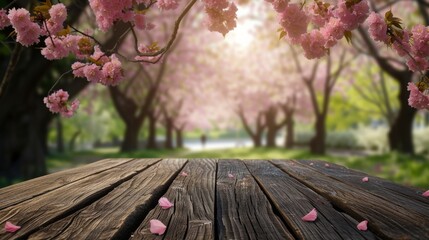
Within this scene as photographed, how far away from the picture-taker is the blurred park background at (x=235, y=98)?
11.3 metres

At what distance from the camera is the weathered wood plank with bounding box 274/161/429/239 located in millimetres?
1729

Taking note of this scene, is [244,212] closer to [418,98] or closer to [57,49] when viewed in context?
[418,98]

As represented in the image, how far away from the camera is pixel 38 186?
9.04 ft

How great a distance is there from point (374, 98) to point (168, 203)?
3072 cm

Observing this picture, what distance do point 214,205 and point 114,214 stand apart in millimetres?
469

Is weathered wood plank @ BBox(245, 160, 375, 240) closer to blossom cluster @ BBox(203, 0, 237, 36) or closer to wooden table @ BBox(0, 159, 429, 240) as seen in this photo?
wooden table @ BBox(0, 159, 429, 240)

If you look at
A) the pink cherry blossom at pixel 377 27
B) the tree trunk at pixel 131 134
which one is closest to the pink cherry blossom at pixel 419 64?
the pink cherry blossom at pixel 377 27

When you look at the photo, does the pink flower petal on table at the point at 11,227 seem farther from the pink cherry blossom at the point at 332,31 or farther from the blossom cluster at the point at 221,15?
the pink cherry blossom at the point at 332,31

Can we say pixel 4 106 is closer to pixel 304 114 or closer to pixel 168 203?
pixel 168 203

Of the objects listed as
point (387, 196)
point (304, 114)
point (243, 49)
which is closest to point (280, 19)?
point (387, 196)

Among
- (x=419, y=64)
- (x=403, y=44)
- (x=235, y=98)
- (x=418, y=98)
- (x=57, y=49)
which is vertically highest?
(x=235, y=98)

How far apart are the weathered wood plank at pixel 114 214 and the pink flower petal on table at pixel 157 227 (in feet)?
0.32

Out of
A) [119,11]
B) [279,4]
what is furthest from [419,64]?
[119,11]

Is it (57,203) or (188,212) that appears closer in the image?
(188,212)
